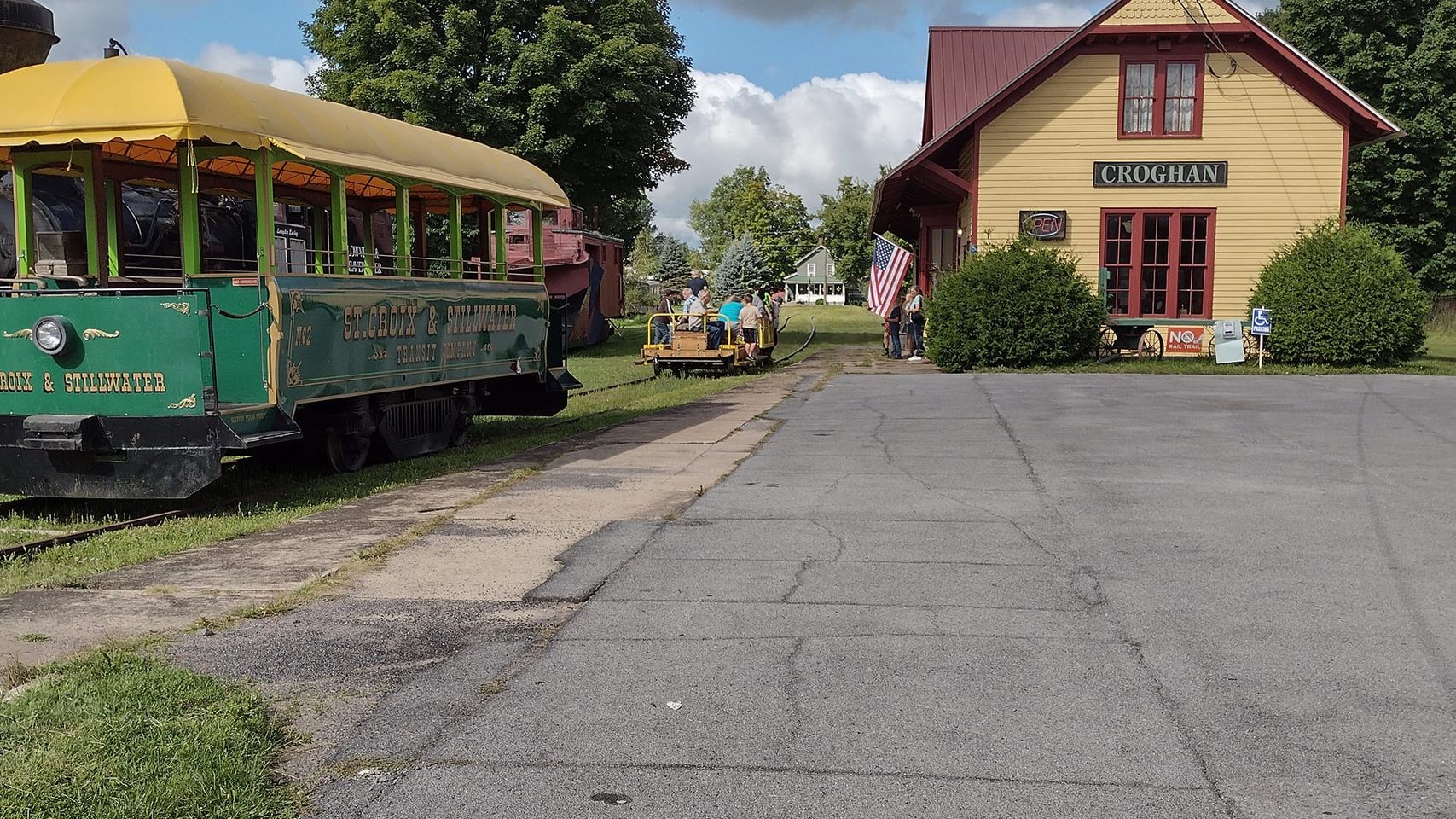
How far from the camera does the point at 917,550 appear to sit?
7750 millimetres

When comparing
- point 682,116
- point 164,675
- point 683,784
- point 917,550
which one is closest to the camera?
point 683,784

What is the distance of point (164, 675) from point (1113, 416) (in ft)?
40.1

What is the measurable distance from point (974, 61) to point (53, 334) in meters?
26.0

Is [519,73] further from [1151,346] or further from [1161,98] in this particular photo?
[1151,346]

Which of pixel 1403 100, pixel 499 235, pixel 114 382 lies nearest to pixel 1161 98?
pixel 499 235

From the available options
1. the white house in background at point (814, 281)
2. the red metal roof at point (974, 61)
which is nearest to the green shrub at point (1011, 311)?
the red metal roof at point (974, 61)

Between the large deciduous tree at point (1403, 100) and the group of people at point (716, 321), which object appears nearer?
the group of people at point (716, 321)

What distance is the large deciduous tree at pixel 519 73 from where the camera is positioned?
102 feet

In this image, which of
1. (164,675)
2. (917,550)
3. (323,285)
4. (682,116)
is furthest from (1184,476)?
(682,116)

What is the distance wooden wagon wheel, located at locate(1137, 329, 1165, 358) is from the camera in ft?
82.5

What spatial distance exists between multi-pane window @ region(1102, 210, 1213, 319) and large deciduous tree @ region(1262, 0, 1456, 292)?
22145 millimetres

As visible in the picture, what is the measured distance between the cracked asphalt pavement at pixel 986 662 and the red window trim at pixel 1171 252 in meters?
15.1

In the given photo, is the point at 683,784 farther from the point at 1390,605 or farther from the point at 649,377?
the point at 649,377

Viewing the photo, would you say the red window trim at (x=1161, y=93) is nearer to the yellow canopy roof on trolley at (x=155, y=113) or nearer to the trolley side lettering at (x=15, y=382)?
the yellow canopy roof on trolley at (x=155, y=113)
